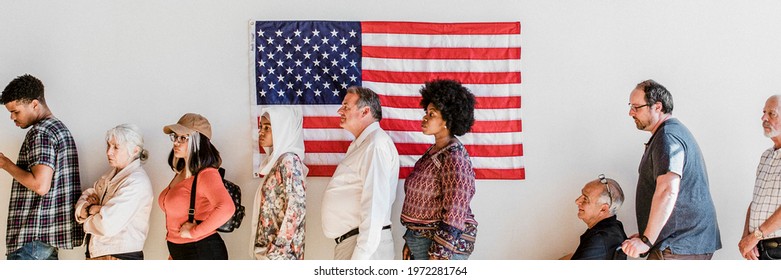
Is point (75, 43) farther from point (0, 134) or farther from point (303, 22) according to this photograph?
point (303, 22)

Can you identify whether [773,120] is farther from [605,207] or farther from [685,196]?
[605,207]

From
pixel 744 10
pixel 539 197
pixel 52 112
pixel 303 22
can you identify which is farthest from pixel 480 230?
pixel 52 112

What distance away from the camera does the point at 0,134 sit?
5.30 m

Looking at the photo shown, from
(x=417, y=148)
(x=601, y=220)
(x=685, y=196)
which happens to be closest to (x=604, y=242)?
(x=601, y=220)

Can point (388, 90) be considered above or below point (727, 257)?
above

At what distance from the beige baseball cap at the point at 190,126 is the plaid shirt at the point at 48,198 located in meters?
0.69

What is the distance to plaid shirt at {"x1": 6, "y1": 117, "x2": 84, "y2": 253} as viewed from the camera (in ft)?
16.0

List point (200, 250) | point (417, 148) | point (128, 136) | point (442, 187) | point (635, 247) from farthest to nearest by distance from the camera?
point (417, 148), point (128, 136), point (200, 250), point (442, 187), point (635, 247)

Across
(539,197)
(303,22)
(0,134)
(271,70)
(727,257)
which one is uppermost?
(303,22)

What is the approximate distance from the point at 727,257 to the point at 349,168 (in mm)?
2534

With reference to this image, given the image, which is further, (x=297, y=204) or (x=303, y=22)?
(x=303, y=22)

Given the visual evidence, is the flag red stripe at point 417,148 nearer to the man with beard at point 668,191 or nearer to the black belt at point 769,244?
the man with beard at point 668,191

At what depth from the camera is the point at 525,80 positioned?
16.9 ft

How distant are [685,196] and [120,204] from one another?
333 centimetres
